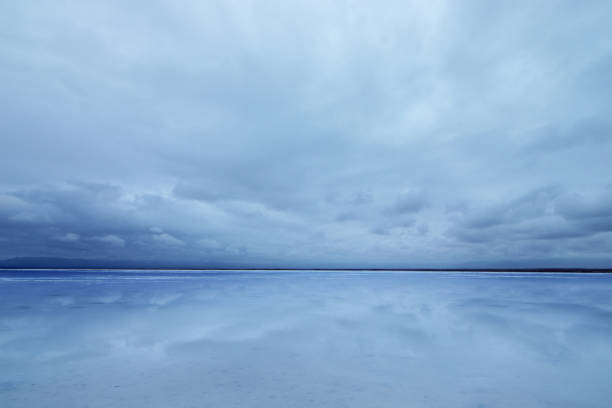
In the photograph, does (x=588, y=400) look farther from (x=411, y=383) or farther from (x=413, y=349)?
(x=413, y=349)

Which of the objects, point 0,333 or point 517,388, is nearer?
point 517,388

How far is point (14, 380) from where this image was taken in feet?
21.6

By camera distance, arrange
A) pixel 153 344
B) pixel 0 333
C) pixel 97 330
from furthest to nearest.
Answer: pixel 97 330, pixel 0 333, pixel 153 344

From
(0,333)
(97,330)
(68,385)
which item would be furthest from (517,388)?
(0,333)

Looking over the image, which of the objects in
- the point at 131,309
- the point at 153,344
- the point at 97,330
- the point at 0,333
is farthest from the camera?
the point at 131,309

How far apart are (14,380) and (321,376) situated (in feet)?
20.8

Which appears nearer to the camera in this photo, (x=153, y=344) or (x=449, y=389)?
(x=449, y=389)

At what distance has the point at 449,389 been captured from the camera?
6336 mm

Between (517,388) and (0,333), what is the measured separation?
14979mm

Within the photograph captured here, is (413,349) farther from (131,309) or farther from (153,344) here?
(131,309)

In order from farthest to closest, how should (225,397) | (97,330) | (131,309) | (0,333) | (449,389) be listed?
(131,309) < (97,330) < (0,333) < (449,389) < (225,397)

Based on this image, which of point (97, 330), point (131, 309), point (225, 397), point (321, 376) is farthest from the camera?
point (131, 309)

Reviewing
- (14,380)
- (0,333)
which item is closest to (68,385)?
(14,380)

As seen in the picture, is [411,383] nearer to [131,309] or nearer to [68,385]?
[68,385]
